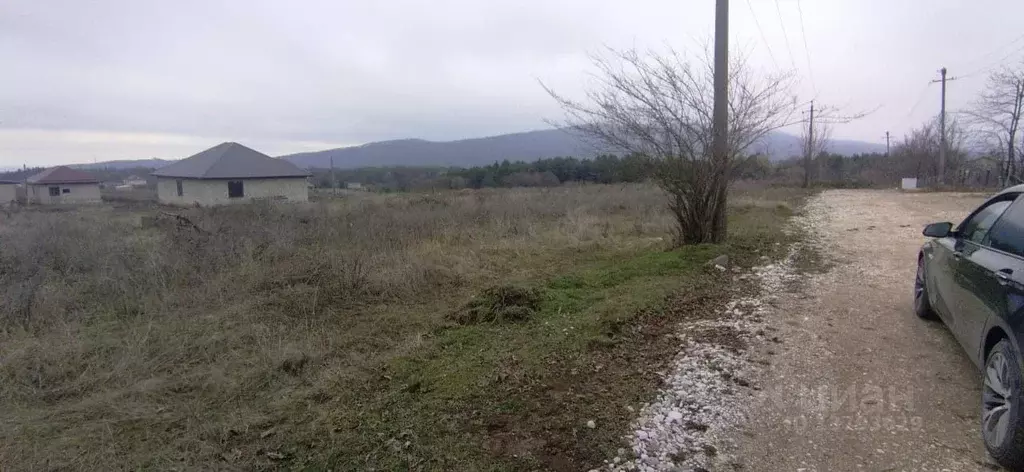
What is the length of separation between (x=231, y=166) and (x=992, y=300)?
4511 centimetres

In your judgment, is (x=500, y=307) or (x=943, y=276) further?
(x=500, y=307)

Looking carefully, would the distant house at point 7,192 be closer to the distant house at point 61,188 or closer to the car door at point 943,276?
the distant house at point 61,188

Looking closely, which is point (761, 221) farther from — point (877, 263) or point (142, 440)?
point (142, 440)

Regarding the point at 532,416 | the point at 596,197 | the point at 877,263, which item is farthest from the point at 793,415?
the point at 596,197

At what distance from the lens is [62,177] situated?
165 feet

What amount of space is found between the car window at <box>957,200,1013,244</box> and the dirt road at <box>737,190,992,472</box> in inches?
37.8

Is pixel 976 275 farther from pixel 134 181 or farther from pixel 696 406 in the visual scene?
pixel 134 181

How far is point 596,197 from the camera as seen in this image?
77.5 feet

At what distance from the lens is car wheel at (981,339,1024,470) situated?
9.21 feet

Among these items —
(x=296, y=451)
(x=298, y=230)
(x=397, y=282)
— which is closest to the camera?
(x=296, y=451)

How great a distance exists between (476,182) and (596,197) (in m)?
26.8

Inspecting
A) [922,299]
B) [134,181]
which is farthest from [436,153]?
[922,299]

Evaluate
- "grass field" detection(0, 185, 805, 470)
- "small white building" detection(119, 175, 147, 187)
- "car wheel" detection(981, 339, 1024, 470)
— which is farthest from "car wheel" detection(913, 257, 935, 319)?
"small white building" detection(119, 175, 147, 187)

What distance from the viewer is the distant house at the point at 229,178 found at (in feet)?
130
